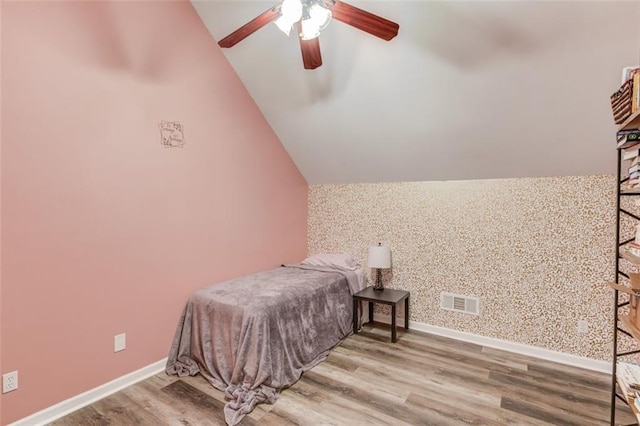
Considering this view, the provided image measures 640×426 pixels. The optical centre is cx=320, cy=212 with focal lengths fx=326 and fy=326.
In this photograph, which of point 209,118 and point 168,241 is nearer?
point 168,241

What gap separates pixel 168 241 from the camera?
A: 8.84 feet

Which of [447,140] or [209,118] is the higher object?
[209,118]

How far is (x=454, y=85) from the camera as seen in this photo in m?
2.45

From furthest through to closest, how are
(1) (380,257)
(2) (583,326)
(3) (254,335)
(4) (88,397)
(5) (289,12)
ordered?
(1) (380,257)
(2) (583,326)
(3) (254,335)
(4) (88,397)
(5) (289,12)

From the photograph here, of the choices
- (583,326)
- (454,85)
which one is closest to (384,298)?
(583,326)

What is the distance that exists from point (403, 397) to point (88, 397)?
2160 mm

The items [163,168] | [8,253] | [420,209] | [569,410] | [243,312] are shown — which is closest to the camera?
[8,253]

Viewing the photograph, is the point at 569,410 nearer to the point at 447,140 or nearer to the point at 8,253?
the point at 447,140

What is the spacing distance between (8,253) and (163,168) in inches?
43.6

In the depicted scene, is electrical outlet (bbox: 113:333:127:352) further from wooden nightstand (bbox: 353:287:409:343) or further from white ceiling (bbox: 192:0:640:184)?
white ceiling (bbox: 192:0:640:184)

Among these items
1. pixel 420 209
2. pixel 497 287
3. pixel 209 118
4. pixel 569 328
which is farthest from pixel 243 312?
pixel 569 328

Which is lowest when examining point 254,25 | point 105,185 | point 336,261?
point 336,261

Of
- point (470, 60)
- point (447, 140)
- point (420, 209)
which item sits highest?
point (470, 60)

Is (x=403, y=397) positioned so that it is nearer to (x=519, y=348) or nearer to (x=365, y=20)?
(x=519, y=348)
